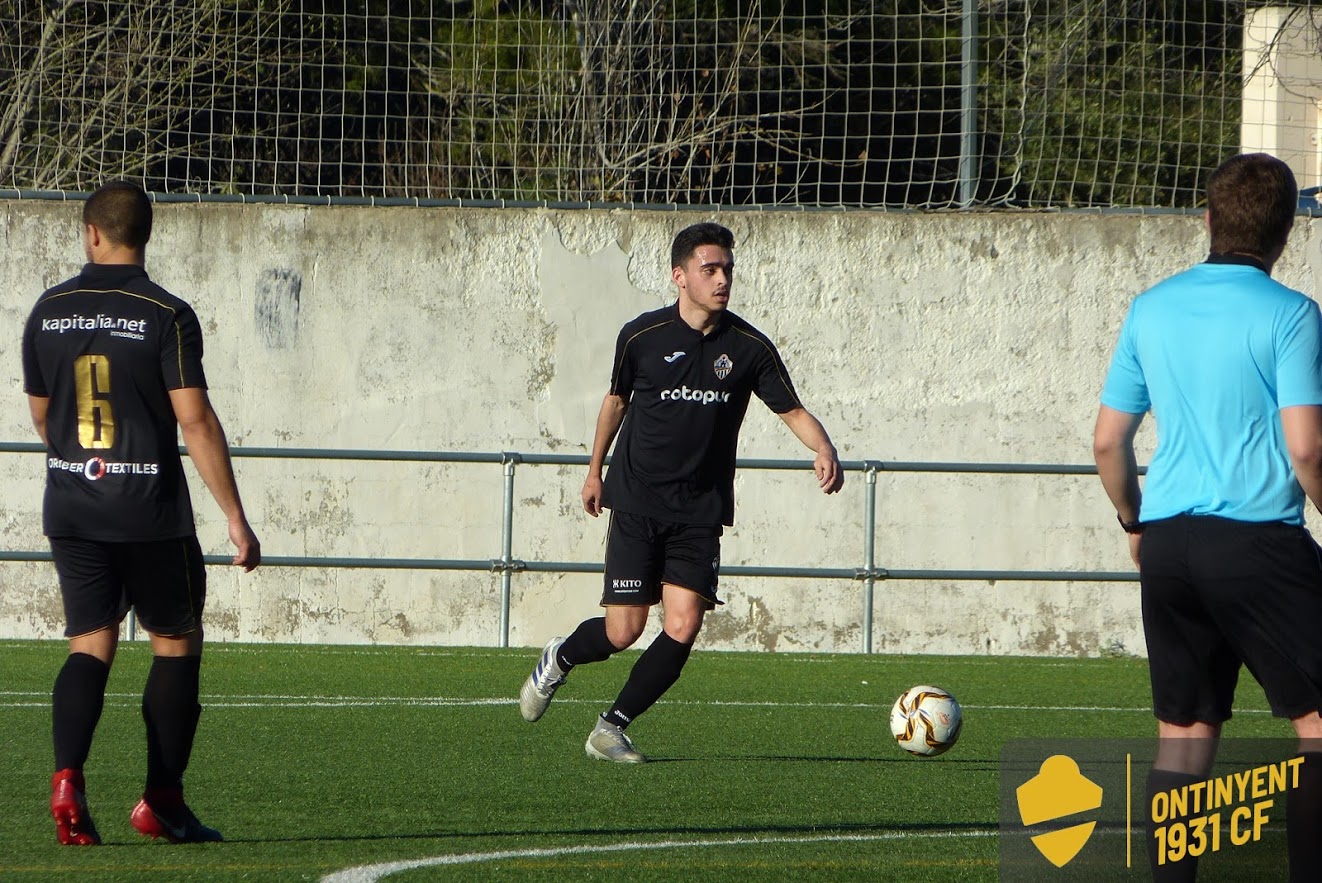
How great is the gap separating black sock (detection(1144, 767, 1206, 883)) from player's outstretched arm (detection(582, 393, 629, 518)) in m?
3.26

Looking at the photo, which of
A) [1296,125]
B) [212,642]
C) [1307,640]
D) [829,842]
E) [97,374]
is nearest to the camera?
[1307,640]

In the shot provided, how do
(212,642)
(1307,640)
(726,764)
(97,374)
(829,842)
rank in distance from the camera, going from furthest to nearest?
(212,642) → (726,764) → (829,842) → (97,374) → (1307,640)

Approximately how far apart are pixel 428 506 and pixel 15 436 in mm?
2823

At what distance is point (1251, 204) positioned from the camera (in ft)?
12.5

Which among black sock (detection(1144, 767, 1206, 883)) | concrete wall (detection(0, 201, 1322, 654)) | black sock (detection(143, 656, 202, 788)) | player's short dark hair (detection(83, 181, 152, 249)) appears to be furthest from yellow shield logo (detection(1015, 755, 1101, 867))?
concrete wall (detection(0, 201, 1322, 654))

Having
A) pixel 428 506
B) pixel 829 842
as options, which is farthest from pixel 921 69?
pixel 829 842

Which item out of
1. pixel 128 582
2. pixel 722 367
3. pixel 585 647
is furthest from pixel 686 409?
pixel 128 582

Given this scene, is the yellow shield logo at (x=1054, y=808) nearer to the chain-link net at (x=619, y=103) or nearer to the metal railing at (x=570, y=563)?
the metal railing at (x=570, y=563)

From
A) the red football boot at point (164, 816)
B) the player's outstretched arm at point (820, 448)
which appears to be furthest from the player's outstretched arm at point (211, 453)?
the player's outstretched arm at point (820, 448)

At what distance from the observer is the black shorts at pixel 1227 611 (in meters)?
3.67

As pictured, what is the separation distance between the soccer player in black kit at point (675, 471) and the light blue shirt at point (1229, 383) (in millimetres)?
2668

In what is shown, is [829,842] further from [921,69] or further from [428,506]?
[921,69]

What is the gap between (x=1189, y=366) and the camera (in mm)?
3791

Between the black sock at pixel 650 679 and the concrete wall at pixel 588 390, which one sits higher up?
the concrete wall at pixel 588 390
